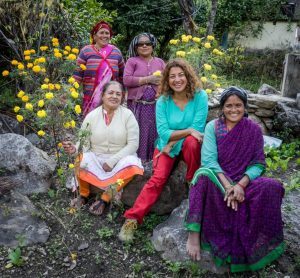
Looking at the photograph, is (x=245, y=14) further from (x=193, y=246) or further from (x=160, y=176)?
(x=193, y=246)

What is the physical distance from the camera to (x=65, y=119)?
3.38 m

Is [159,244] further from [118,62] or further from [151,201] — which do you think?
[118,62]

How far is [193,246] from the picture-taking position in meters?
2.97

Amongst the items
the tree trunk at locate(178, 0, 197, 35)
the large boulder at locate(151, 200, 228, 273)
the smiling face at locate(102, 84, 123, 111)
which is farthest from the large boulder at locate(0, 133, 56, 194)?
the tree trunk at locate(178, 0, 197, 35)

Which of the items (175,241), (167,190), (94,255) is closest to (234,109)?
(167,190)

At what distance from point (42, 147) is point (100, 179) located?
1619 mm

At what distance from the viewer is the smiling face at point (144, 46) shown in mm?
4030

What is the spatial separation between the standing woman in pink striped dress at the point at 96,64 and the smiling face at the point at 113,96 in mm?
536

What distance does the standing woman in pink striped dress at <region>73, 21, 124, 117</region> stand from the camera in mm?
4262

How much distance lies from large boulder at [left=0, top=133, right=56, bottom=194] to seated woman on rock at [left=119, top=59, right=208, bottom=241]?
107cm

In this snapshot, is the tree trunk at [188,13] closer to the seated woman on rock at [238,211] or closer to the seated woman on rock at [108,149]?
the seated woman on rock at [108,149]

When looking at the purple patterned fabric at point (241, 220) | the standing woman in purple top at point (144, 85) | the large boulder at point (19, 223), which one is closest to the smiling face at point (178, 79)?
the standing woman in purple top at point (144, 85)

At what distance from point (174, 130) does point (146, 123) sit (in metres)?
0.70

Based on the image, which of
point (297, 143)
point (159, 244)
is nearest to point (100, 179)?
point (159, 244)
